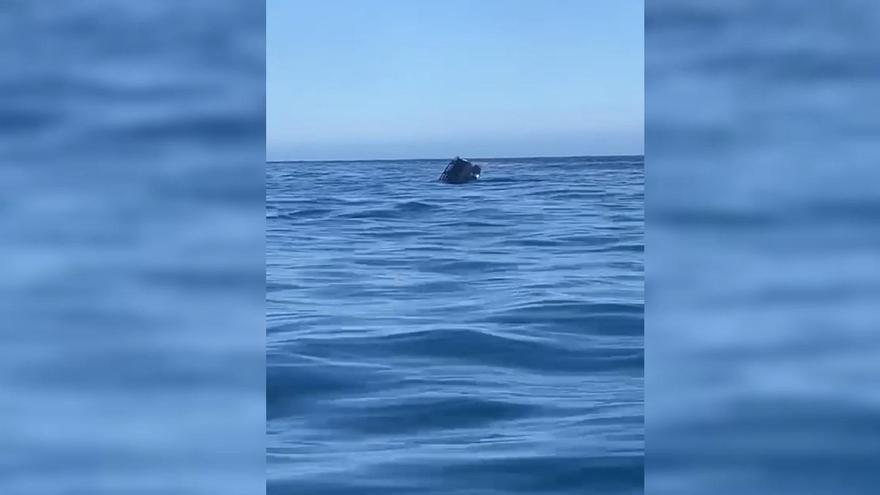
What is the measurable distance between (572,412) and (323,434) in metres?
0.91

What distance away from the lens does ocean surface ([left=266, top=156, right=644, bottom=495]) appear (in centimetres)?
347

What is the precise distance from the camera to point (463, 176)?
7137 mm
